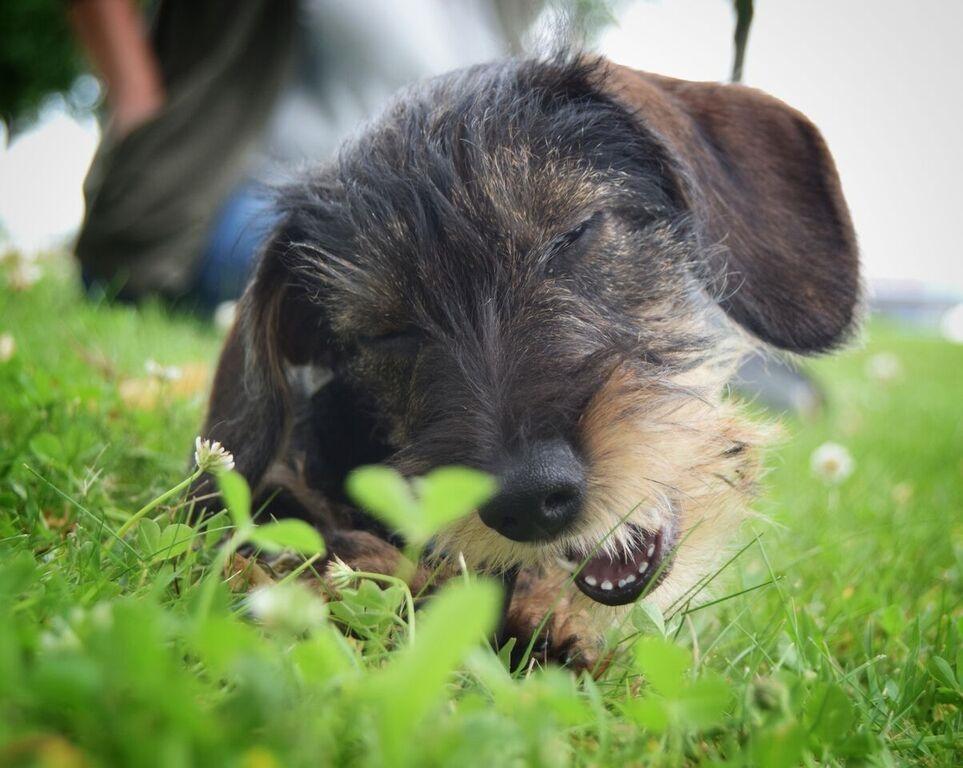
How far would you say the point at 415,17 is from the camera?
508 cm

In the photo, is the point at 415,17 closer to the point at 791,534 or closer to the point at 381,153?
the point at 381,153

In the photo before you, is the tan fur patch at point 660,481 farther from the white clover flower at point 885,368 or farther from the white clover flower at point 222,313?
the white clover flower at point 885,368

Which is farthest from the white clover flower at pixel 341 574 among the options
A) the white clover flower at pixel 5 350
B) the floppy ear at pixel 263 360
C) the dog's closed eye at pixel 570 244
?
the white clover flower at pixel 5 350

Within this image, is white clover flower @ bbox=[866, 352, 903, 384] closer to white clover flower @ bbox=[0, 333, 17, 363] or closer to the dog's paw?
the dog's paw

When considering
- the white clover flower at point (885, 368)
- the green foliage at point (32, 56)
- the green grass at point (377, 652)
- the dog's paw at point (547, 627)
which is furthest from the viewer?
the green foliage at point (32, 56)

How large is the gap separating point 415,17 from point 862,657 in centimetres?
462

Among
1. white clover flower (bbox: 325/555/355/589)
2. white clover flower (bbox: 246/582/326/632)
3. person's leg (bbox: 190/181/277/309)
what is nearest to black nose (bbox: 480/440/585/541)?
white clover flower (bbox: 325/555/355/589)

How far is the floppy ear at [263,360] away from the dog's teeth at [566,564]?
0.78 m

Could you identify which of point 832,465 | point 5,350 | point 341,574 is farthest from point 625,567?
point 5,350

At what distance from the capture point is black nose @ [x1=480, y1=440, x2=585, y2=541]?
1404 millimetres

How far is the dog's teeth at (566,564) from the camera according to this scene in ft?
5.31

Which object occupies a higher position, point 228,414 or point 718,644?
point 228,414

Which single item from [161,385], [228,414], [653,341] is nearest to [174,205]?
[161,385]

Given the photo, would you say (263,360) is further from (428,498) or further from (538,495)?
(428,498)
